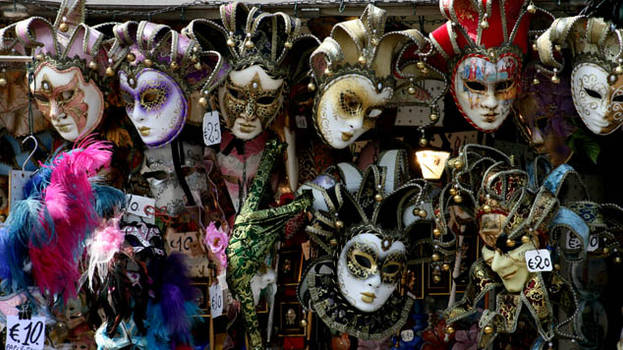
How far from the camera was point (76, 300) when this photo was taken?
6.80 m

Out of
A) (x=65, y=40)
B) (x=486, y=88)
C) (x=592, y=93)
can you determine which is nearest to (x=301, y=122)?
(x=486, y=88)

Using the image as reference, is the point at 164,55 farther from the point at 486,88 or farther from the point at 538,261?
the point at 538,261

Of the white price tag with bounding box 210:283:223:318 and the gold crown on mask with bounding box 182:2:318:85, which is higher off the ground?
the gold crown on mask with bounding box 182:2:318:85

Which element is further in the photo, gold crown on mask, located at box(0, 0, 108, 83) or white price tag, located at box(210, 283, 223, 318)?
white price tag, located at box(210, 283, 223, 318)

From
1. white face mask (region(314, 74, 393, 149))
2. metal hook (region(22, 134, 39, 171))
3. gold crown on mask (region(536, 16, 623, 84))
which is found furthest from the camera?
metal hook (region(22, 134, 39, 171))

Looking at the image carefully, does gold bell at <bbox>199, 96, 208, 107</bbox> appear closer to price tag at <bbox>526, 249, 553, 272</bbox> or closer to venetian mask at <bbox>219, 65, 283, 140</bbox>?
venetian mask at <bbox>219, 65, 283, 140</bbox>

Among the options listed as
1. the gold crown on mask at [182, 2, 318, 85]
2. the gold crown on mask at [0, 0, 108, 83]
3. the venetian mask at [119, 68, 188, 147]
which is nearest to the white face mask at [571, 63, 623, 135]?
the gold crown on mask at [182, 2, 318, 85]

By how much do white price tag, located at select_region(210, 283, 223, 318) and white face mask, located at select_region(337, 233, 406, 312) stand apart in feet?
1.95

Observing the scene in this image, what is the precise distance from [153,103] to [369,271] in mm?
1156

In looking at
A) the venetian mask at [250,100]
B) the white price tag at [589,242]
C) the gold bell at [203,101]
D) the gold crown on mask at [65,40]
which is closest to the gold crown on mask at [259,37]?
the venetian mask at [250,100]

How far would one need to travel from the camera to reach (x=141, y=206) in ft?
22.2

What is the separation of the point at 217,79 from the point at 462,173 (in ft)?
3.58

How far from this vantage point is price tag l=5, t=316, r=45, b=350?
649 centimetres

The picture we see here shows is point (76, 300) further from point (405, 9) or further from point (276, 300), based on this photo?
point (405, 9)
